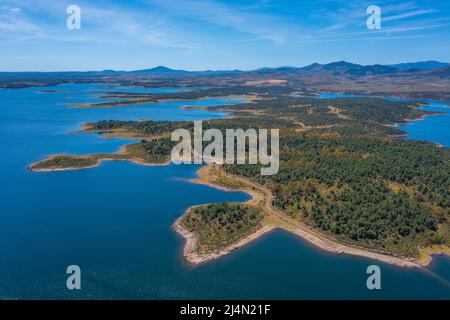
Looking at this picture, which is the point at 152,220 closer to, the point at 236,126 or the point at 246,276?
the point at 246,276

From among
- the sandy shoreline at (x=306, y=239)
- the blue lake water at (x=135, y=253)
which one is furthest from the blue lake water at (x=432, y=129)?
the blue lake water at (x=135, y=253)

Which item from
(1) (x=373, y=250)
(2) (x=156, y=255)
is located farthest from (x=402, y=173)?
(2) (x=156, y=255)

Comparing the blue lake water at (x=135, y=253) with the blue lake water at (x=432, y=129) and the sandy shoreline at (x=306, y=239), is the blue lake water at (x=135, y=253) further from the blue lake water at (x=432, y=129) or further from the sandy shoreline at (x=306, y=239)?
the blue lake water at (x=432, y=129)
